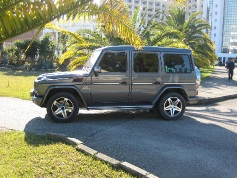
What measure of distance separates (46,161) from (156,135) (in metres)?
2.72

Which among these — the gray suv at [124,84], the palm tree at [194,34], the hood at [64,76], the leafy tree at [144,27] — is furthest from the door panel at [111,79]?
the palm tree at [194,34]

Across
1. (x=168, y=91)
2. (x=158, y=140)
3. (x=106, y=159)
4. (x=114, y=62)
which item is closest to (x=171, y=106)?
(x=168, y=91)

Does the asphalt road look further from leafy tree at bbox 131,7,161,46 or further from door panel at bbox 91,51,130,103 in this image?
leafy tree at bbox 131,7,161,46

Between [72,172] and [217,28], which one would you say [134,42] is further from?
[217,28]

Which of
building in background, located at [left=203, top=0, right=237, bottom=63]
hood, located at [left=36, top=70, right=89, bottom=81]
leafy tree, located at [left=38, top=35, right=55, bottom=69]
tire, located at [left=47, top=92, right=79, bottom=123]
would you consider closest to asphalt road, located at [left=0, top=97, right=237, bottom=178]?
tire, located at [left=47, top=92, right=79, bottom=123]

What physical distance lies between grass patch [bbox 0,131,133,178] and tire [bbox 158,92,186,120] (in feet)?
11.1

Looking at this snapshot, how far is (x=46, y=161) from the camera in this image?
473 cm

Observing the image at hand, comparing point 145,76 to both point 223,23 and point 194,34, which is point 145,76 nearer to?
point 194,34

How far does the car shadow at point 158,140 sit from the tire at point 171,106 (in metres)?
0.20

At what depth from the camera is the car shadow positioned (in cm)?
480

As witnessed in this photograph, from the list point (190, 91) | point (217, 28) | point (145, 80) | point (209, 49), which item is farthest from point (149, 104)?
point (217, 28)

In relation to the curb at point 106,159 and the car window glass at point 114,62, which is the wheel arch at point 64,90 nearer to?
the car window glass at point 114,62

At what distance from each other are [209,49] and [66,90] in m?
19.5

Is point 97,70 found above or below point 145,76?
above
